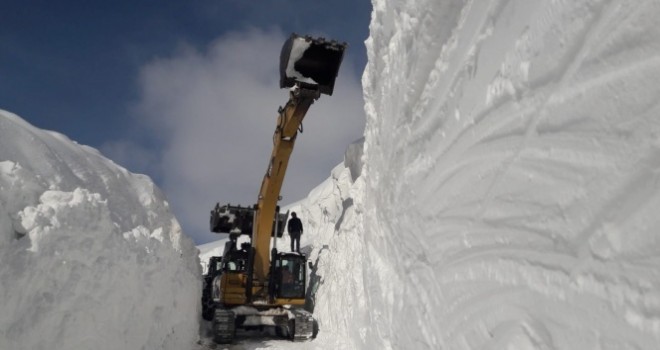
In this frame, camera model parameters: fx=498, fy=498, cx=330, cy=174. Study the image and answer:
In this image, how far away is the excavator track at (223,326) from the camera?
9.48m

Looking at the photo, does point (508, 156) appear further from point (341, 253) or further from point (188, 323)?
point (341, 253)

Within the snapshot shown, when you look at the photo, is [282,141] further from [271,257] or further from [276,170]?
[271,257]

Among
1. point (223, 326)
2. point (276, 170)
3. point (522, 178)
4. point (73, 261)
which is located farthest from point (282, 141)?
point (522, 178)

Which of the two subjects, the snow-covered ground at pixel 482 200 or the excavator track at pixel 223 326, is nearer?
the snow-covered ground at pixel 482 200

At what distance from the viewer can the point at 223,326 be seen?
9.48 m

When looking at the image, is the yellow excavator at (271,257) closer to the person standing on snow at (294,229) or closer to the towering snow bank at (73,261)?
the person standing on snow at (294,229)

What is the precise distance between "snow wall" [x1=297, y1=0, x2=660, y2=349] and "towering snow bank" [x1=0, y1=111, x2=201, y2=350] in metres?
3.52

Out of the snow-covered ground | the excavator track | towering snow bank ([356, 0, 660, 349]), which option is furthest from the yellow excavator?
towering snow bank ([356, 0, 660, 349])

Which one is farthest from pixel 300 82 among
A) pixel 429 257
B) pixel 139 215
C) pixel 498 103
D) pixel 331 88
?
pixel 498 103

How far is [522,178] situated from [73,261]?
5.31 metres

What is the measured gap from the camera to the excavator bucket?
25.3 ft

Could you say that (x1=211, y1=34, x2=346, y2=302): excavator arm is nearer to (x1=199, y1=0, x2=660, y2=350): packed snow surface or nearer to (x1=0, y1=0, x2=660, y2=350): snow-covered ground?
(x1=0, y1=0, x2=660, y2=350): snow-covered ground

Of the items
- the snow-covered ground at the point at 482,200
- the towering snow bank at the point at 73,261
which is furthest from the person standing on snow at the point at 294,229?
the snow-covered ground at the point at 482,200

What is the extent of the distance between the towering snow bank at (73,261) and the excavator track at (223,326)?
64 centimetres
